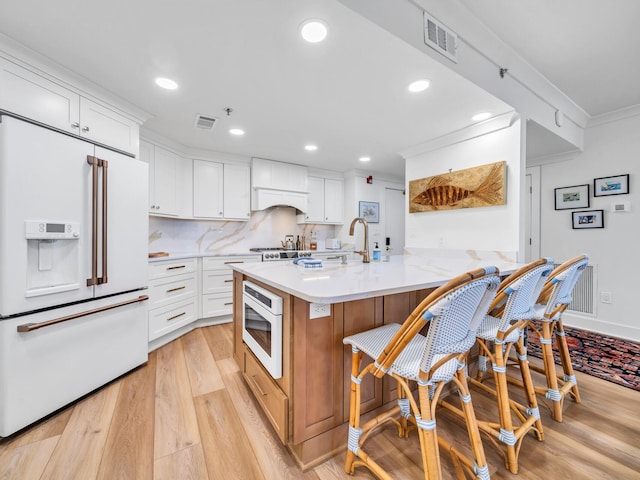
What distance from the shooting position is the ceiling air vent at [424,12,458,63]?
164cm

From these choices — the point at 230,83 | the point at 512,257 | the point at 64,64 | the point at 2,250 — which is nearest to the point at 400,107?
the point at 230,83

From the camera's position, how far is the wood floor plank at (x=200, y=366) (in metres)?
1.97

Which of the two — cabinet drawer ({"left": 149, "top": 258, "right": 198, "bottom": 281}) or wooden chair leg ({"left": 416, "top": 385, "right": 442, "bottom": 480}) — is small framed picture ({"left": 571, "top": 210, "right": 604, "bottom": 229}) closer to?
wooden chair leg ({"left": 416, "top": 385, "right": 442, "bottom": 480})

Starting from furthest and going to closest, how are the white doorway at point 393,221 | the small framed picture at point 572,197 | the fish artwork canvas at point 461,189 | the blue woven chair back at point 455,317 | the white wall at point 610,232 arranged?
1. the white doorway at point 393,221
2. the small framed picture at point 572,197
3. the white wall at point 610,232
4. the fish artwork canvas at point 461,189
5. the blue woven chair back at point 455,317

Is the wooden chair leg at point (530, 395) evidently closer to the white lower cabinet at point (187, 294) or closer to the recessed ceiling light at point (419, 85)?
the recessed ceiling light at point (419, 85)

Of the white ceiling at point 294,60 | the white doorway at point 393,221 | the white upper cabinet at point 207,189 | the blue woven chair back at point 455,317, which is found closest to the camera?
the blue woven chair back at point 455,317

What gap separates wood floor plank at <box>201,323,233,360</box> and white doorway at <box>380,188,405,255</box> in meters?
3.15

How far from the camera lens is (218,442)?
143 centimetres

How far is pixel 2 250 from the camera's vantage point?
1429 millimetres

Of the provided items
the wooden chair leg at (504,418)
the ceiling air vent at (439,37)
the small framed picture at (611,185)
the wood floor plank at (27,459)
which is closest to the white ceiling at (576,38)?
the ceiling air vent at (439,37)

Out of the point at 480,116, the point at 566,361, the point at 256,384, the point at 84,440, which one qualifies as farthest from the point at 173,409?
the point at 480,116

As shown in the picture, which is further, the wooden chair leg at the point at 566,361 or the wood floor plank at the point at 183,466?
the wooden chair leg at the point at 566,361

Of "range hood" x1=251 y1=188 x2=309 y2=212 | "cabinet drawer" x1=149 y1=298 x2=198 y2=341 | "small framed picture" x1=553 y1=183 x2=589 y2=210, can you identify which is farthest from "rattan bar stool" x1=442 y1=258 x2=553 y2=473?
"range hood" x1=251 y1=188 x2=309 y2=212

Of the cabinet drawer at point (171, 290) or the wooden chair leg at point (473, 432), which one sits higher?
the cabinet drawer at point (171, 290)
